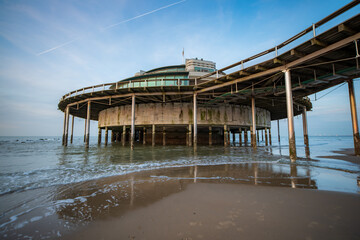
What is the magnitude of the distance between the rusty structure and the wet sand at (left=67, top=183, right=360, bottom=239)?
6601mm

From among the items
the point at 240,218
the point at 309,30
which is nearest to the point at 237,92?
the point at 309,30

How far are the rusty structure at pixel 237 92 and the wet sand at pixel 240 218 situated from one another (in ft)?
21.7

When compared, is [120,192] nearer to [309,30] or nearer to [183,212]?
[183,212]

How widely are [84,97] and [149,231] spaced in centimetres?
2129

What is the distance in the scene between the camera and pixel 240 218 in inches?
90.1

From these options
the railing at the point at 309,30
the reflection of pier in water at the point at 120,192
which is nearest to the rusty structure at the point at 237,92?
the railing at the point at 309,30

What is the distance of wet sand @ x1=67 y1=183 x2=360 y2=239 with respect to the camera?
6.28 feet

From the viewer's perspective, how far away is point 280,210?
8.25 ft

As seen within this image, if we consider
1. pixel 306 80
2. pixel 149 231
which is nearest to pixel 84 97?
pixel 149 231

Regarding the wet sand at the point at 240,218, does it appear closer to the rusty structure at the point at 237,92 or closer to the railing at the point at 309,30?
the rusty structure at the point at 237,92

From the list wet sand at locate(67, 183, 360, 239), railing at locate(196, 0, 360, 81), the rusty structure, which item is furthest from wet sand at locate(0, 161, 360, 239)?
railing at locate(196, 0, 360, 81)

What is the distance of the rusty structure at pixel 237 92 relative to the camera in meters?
8.66

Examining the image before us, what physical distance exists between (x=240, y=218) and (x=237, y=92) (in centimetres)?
1318

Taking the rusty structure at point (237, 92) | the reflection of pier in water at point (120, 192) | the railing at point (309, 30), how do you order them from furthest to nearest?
the rusty structure at point (237, 92) → the railing at point (309, 30) → the reflection of pier in water at point (120, 192)
